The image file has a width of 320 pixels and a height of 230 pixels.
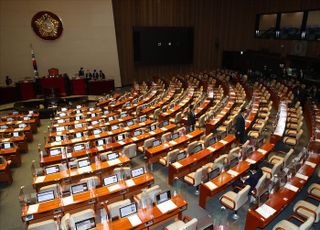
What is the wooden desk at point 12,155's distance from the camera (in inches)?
374

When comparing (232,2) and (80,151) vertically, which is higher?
(232,2)

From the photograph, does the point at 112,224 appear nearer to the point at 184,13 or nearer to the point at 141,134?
the point at 141,134

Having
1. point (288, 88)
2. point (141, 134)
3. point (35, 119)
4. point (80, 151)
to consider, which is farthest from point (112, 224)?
point (288, 88)

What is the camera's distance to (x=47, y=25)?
20250 mm

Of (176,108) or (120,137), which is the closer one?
(120,137)

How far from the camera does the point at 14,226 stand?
22.0ft

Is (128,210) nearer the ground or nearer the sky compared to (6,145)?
nearer the sky

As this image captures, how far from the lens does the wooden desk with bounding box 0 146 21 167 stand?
9.50 metres

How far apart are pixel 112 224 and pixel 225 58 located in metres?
26.1

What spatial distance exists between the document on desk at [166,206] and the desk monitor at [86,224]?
1.52 metres

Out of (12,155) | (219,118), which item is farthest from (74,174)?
(219,118)

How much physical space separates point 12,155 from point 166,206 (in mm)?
6732

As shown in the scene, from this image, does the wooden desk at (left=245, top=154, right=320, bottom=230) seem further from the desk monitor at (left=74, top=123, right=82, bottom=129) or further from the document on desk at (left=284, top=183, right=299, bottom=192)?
the desk monitor at (left=74, top=123, right=82, bottom=129)

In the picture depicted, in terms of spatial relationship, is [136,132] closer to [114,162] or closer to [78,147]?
[78,147]
